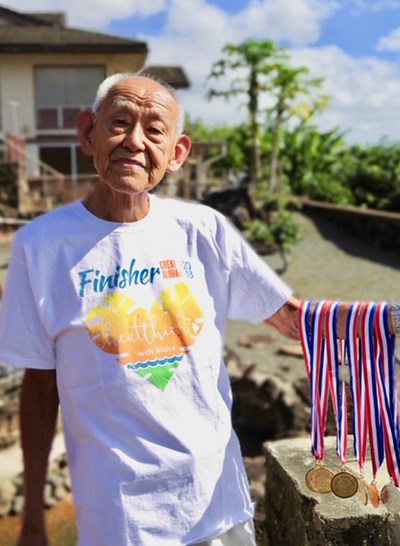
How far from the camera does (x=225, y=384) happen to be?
5.29 feet

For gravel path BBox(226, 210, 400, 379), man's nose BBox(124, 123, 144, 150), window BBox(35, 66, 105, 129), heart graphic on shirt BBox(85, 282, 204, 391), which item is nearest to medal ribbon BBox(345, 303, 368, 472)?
heart graphic on shirt BBox(85, 282, 204, 391)

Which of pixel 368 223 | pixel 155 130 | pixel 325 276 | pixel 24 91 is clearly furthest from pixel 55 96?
pixel 155 130

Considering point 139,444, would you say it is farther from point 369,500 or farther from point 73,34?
point 73,34

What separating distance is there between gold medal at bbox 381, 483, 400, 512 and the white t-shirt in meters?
0.37

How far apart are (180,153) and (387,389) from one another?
0.72m

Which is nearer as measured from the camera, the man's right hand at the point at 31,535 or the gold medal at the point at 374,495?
the man's right hand at the point at 31,535

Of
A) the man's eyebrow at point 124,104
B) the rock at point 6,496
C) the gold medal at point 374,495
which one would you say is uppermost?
the man's eyebrow at point 124,104

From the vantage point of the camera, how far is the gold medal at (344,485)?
1.70 m

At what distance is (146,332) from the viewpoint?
1.47 metres

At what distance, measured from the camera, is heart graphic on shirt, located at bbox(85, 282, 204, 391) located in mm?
1445

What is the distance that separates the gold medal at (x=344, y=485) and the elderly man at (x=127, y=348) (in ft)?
0.78

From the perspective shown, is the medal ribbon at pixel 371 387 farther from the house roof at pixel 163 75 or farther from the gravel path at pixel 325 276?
the gravel path at pixel 325 276

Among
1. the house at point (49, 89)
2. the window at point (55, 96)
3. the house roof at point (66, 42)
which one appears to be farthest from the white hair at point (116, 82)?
the window at point (55, 96)

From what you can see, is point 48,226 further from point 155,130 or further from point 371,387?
point 371,387
